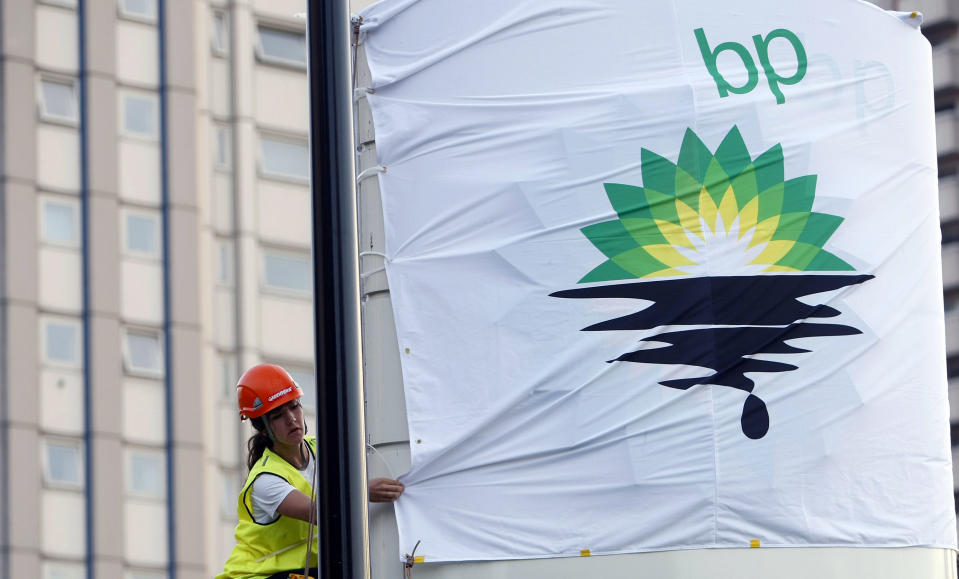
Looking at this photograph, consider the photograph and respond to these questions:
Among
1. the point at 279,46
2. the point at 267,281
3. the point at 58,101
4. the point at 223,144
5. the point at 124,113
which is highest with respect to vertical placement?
the point at 279,46

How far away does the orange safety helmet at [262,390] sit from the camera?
1002cm

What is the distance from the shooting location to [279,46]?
55688 mm

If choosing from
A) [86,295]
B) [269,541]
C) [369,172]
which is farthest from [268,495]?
[86,295]

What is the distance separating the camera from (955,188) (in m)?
64.4

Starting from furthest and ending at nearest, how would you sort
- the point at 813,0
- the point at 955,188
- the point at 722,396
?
the point at 955,188, the point at 813,0, the point at 722,396

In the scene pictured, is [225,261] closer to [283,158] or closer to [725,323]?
[283,158]

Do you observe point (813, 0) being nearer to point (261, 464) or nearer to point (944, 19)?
point (261, 464)

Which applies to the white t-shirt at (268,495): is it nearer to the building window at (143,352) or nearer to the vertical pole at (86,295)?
the vertical pole at (86,295)

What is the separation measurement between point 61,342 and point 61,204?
3.84 m

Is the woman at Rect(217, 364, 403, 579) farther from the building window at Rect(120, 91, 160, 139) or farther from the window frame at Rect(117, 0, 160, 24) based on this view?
the window frame at Rect(117, 0, 160, 24)

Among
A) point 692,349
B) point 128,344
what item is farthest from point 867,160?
point 128,344

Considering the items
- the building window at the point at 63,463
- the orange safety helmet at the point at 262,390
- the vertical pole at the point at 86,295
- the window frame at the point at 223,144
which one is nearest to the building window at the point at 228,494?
the vertical pole at the point at 86,295

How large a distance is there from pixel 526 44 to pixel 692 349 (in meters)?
1.95

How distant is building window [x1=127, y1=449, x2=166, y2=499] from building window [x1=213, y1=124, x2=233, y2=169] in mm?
8880
